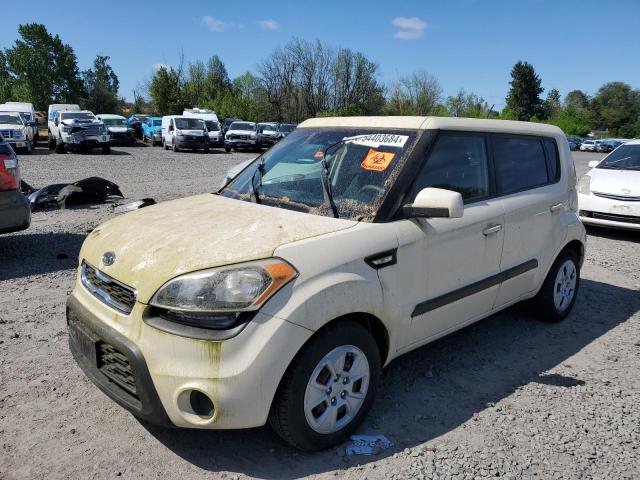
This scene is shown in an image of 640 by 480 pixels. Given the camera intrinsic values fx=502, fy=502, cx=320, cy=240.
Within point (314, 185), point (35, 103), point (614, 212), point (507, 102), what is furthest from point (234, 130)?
point (507, 102)

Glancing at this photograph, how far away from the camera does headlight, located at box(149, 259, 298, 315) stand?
7.55 ft

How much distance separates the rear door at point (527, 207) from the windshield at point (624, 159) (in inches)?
215

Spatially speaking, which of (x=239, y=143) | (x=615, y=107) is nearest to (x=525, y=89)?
(x=615, y=107)

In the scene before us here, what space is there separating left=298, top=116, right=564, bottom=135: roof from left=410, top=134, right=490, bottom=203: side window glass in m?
0.08

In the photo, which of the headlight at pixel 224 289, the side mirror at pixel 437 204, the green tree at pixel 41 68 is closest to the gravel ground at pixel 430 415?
the headlight at pixel 224 289

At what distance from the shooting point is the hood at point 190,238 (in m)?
2.43

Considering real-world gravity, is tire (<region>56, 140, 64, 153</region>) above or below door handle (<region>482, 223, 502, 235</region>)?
below

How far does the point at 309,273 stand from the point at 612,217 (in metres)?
7.42

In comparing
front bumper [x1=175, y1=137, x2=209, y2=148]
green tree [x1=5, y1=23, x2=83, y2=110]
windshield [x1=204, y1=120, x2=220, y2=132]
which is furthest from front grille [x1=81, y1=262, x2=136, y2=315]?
green tree [x1=5, y1=23, x2=83, y2=110]

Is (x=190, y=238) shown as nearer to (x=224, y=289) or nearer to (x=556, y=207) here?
(x=224, y=289)

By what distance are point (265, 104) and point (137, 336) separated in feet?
190

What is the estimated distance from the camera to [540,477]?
2.54m

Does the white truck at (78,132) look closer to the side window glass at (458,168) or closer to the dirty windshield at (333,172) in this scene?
the dirty windshield at (333,172)

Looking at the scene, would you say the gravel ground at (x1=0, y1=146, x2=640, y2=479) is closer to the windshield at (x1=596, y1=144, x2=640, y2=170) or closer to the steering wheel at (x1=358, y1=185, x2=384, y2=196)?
the steering wheel at (x1=358, y1=185, x2=384, y2=196)
